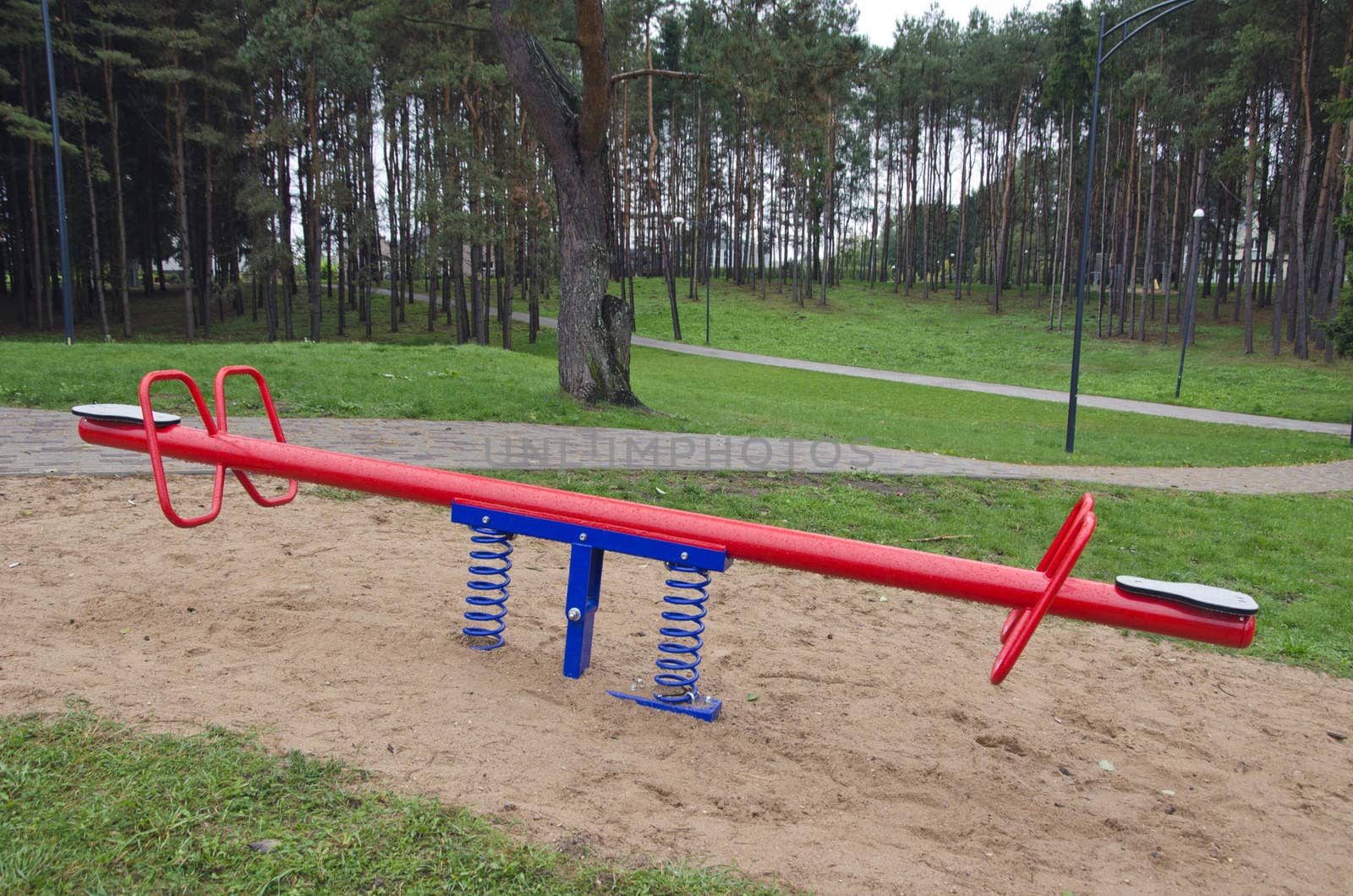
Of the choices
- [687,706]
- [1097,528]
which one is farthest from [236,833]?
[1097,528]

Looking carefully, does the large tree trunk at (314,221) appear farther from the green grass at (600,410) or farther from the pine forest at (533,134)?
the green grass at (600,410)

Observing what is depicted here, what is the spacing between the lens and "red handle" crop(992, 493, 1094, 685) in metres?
2.45

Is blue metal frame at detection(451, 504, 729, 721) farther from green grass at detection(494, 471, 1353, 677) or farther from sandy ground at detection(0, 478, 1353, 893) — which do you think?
green grass at detection(494, 471, 1353, 677)

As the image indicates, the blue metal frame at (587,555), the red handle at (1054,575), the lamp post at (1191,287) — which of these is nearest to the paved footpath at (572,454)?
the blue metal frame at (587,555)

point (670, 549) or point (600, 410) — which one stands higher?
point (670, 549)

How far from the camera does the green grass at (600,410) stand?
10031mm

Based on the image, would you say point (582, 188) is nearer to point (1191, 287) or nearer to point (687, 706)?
point (687, 706)

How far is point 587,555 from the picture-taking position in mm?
3176

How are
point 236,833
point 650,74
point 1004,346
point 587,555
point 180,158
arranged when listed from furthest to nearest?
point 1004,346, point 180,158, point 650,74, point 587,555, point 236,833

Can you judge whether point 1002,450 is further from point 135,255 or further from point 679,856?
point 135,255

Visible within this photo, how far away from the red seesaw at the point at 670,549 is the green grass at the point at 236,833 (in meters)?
0.98

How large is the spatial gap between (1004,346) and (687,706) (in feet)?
123

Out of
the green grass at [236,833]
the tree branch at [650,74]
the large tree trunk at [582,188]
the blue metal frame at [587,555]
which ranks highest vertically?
the tree branch at [650,74]

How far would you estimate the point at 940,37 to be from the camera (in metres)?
51.0
